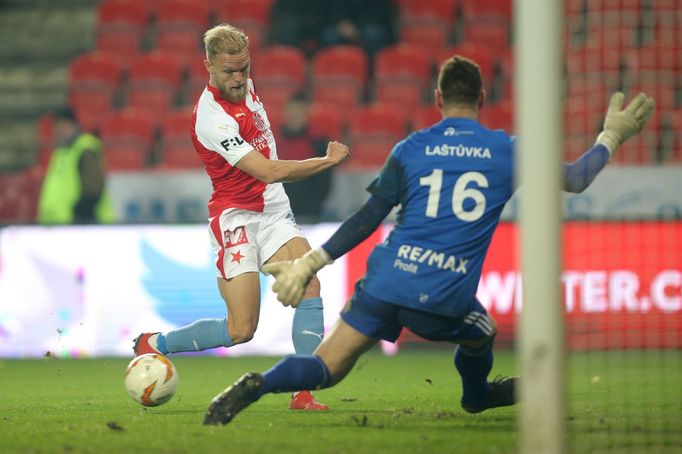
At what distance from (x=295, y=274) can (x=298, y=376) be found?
45cm

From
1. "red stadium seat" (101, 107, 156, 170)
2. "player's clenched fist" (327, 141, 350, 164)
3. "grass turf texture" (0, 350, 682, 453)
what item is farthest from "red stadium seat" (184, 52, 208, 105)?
"player's clenched fist" (327, 141, 350, 164)

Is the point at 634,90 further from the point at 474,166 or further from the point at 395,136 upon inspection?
the point at 474,166

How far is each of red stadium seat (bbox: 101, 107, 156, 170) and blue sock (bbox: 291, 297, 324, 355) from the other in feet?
23.7

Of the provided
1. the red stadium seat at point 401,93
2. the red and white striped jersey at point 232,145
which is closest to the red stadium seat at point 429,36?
the red stadium seat at point 401,93

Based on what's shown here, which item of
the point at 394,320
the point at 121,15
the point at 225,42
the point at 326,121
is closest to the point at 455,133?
the point at 394,320

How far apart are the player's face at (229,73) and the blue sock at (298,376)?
1.68m

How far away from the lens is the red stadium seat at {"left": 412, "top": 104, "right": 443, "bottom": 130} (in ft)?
41.2

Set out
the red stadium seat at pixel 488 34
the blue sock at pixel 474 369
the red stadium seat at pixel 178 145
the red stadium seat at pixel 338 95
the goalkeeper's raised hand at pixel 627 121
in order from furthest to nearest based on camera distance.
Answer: the red stadium seat at pixel 488 34
the red stadium seat at pixel 338 95
the red stadium seat at pixel 178 145
the blue sock at pixel 474 369
the goalkeeper's raised hand at pixel 627 121

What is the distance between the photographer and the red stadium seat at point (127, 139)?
12.9 meters

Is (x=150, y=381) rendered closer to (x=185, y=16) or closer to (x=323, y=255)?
(x=323, y=255)

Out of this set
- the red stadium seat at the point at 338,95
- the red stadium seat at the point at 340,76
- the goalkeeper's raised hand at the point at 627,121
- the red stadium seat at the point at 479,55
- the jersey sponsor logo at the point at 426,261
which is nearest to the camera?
the jersey sponsor logo at the point at 426,261

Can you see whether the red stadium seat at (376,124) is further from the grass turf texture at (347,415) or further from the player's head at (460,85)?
the player's head at (460,85)

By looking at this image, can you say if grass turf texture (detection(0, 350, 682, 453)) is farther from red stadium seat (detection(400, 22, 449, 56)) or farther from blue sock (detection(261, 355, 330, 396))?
red stadium seat (detection(400, 22, 449, 56))

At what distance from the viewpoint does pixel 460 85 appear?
15.5ft
